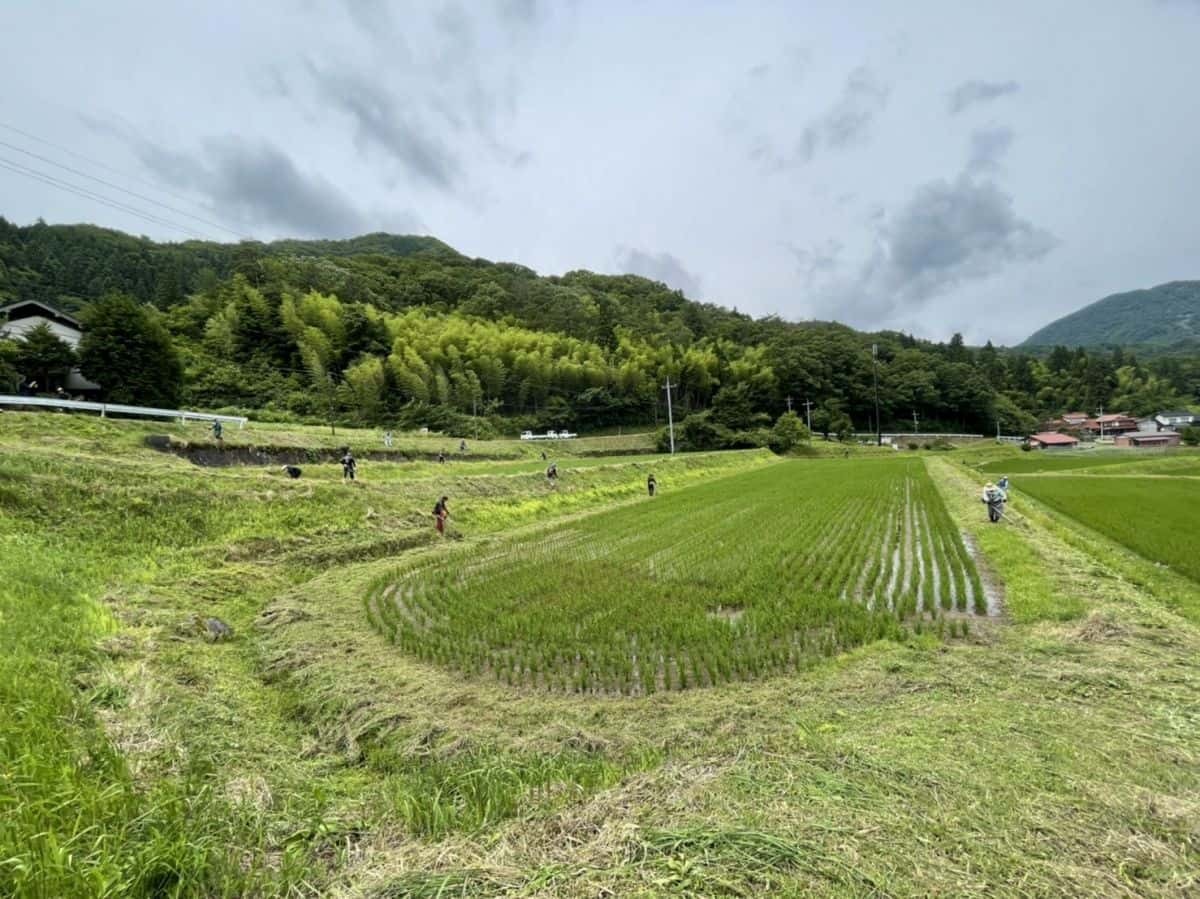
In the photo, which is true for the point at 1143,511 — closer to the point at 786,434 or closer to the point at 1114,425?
the point at 786,434

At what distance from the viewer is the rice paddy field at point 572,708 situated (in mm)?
2369

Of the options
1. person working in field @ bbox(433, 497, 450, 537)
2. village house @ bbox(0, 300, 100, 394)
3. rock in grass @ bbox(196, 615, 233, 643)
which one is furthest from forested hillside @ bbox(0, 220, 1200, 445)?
rock in grass @ bbox(196, 615, 233, 643)

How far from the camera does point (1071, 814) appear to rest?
8.86 ft

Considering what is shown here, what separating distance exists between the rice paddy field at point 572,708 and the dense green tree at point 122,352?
69.6 ft

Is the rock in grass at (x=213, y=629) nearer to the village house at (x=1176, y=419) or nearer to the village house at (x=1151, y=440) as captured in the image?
the village house at (x=1151, y=440)

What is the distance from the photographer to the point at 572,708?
505 centimetres

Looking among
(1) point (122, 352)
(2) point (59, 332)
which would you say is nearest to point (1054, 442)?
(1) point (122, 352)

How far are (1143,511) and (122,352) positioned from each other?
4256 cm

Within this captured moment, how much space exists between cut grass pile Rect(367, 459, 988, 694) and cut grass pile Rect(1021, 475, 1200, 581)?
3.18 metres

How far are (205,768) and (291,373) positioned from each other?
1873 inches

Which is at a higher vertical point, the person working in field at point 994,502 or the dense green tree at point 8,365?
the dense green tree at point 8,365

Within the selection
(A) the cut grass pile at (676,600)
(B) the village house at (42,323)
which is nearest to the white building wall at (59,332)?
(B) the village house at (42,323)

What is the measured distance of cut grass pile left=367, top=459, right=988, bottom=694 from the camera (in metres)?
6.09

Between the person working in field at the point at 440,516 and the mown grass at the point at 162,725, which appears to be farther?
the person working in field at the point at 440,516
